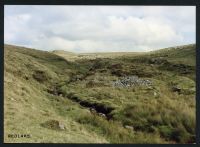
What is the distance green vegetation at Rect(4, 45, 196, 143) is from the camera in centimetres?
1583

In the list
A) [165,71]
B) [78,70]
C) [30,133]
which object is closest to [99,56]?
[78,70]

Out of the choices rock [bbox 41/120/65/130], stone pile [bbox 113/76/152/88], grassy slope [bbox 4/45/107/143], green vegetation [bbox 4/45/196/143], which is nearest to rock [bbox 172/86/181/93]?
green vegetation [bbox 4/45/196/143]

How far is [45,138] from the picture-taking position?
1512 cm

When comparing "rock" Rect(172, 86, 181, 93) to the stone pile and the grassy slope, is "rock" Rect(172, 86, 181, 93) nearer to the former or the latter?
the stone pile

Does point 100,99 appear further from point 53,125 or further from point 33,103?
point 53,125

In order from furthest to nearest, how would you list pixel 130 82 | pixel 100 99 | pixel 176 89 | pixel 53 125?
pixel 100 99
pixel 176 89
pixel 130 82
pixel 53 125

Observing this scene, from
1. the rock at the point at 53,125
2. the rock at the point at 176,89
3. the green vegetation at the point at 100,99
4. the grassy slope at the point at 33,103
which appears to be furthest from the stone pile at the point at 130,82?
the rock at the point at 53,125

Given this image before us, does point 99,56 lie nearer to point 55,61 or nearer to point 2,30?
point 55,61

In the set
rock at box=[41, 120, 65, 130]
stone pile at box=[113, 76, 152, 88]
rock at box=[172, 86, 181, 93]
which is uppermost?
stone pile at box=[113, 76, 152, 88]

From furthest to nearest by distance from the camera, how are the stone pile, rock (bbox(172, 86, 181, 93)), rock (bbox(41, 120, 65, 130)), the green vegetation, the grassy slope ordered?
rock (bbox(172, 86, 181, 93)) → the stone pile → rock (bbox(41, 120, 65, 130)) → the green vegetation → the grassy slope

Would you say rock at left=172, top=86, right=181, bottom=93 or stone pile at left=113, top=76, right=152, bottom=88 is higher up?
stone pile at left=113, top=76, right=152, bottom=88

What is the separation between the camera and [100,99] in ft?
60.3

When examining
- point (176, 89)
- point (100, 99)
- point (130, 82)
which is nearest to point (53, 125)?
point (100, 99)

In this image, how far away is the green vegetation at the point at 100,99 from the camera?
15.8 m
